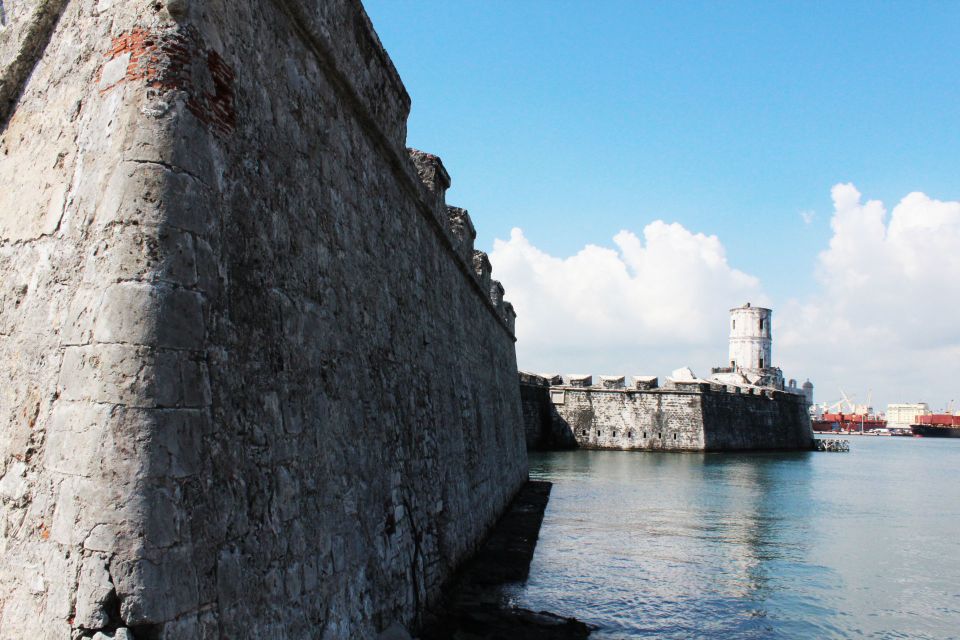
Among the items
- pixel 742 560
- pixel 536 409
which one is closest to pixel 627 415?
pixel 536 409

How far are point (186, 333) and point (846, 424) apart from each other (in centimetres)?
12506

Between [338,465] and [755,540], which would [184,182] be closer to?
[338,465]

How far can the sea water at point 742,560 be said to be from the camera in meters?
7.91

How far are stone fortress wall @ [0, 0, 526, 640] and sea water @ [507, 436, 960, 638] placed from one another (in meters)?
4.15

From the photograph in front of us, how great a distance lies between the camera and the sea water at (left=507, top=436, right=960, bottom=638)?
7.91 metres

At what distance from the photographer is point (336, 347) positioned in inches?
169

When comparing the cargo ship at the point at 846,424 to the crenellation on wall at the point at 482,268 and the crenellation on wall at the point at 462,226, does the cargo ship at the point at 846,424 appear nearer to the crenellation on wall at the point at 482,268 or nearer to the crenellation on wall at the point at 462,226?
the crenellation on wall at the point at 482,268

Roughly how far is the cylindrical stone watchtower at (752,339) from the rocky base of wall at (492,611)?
5389 centimetres

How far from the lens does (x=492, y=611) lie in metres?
6.74

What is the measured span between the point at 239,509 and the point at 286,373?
786 millimetres

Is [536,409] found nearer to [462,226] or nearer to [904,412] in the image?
[462,226]

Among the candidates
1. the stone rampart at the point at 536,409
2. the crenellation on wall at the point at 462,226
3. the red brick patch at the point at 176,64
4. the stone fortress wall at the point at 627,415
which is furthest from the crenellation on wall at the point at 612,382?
the red brick patch at the point at 176,64

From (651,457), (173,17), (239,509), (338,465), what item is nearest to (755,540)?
(338,465)

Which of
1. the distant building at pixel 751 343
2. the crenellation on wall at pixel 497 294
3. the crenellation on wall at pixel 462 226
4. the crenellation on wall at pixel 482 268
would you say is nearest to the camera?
the crenellation on wall at pixel 462 226
